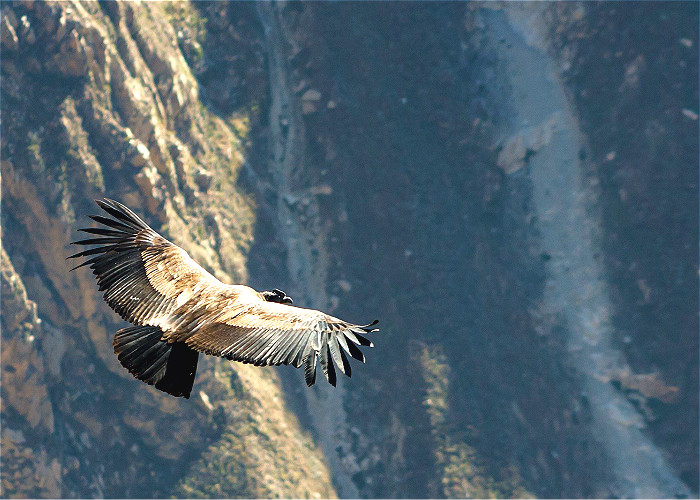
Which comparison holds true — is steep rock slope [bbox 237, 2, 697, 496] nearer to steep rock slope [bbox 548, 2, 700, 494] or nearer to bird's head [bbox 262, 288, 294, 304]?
steep rock slope [bbox 548, 2, 700, 494]

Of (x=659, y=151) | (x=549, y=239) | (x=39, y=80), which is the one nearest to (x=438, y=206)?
(x=549, y=239)

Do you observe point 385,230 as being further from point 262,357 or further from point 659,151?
point 262,357

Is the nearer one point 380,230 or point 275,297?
point 275,297

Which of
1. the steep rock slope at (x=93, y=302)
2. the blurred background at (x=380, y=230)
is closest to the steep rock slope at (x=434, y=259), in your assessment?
the blurred background at (x=380, y=230)

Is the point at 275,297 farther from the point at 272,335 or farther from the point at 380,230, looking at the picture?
the point at 380,230

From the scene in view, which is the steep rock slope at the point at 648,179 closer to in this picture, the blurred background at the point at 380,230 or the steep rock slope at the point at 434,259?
the blurred background at the point at 380,230

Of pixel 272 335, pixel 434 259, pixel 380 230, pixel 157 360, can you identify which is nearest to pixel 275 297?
pixel 272 335
